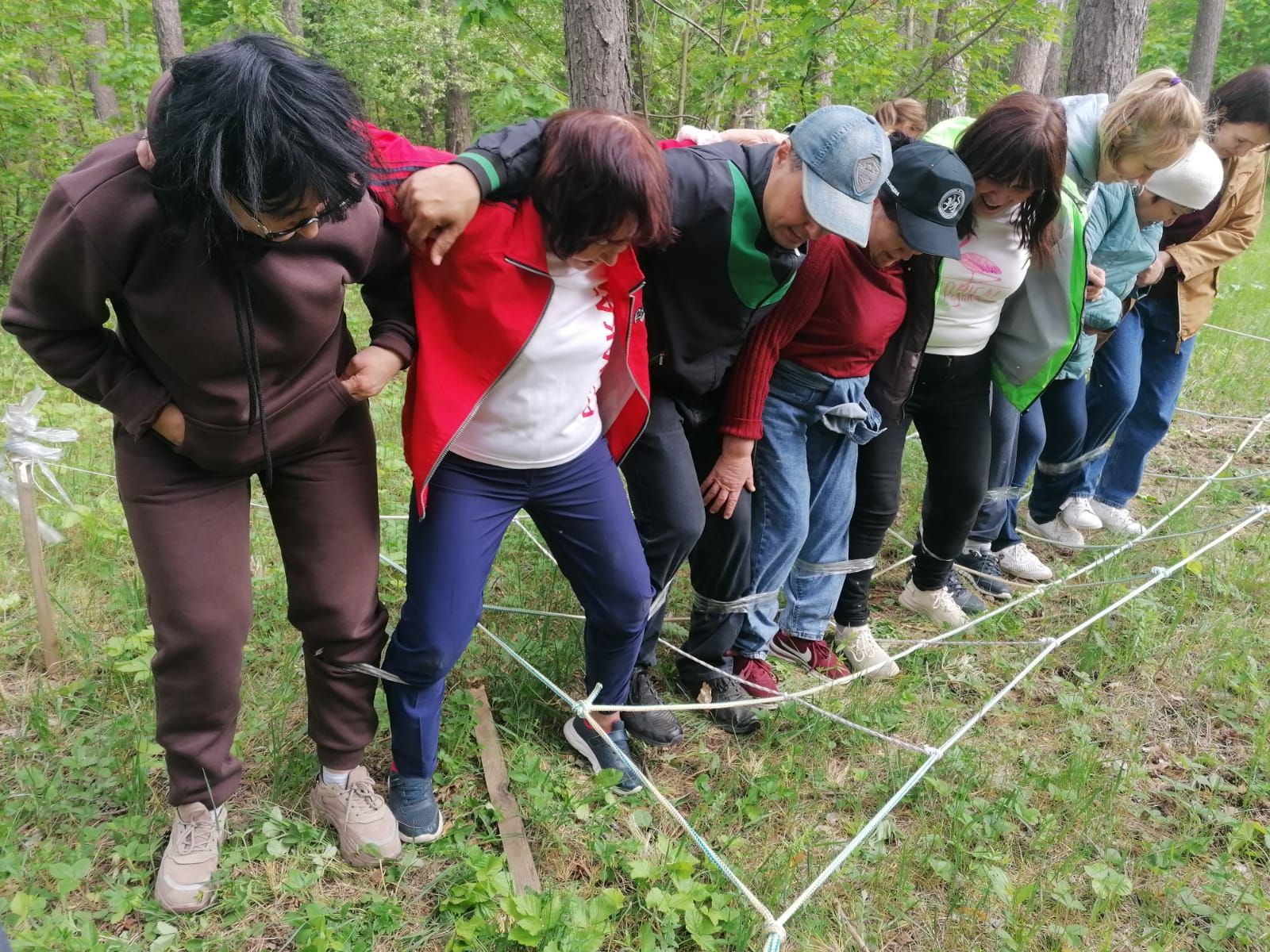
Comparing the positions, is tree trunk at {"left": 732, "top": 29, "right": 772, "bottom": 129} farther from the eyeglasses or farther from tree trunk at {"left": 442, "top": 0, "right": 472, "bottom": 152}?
tree trunk at {"left": 442, "top": 0, "right": 472, "bottom": 152}

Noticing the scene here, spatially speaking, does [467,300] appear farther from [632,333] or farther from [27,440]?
[27,440]

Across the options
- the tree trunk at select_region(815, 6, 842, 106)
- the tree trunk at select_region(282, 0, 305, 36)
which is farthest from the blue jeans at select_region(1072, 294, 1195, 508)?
the tree trunk at select_region(282, 0, 305, 36)

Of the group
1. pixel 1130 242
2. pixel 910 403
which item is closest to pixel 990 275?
pixel 910 403

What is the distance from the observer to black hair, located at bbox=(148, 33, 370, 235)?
1339mm

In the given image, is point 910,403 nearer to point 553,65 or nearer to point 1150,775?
point 1150,775

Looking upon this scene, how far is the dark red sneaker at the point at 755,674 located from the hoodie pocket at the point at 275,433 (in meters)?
1.56

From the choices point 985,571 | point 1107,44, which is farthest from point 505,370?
point 1107,44

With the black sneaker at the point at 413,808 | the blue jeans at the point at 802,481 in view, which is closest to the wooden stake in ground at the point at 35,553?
the black sneaker at the point at 413,808

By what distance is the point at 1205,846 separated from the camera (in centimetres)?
249

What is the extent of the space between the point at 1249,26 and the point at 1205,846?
25.6m

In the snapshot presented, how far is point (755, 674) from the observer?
288cm

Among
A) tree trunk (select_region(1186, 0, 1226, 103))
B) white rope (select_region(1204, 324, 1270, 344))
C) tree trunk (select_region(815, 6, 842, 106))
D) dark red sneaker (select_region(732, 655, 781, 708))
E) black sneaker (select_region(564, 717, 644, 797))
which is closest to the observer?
black sneaker (select_region(564, 717, 644, 797))

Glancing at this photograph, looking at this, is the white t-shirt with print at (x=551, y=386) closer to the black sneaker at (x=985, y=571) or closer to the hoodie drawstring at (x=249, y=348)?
the hoodie drawstring at (x=249, y=348)

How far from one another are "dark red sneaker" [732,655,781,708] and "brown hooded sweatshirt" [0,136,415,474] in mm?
1577
